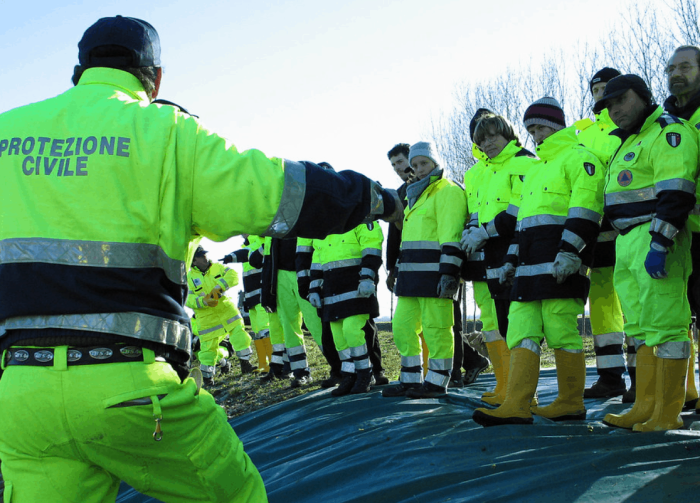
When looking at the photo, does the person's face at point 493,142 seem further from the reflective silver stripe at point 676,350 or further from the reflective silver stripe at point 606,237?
the reflective silver stripe at point 676,350

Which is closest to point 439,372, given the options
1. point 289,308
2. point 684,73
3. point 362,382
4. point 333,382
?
point 362,382

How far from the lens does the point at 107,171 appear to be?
187 centimetres

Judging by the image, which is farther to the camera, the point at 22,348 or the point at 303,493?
the point at 303,493

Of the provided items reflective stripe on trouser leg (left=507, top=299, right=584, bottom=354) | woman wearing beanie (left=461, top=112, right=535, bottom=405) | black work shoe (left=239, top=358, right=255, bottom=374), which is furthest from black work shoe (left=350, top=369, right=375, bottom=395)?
black work shoe (left=239, top=358, right=255, bottom=374)

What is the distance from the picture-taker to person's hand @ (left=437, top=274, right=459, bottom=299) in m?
5.49

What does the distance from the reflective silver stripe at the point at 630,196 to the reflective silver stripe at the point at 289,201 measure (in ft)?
8.23

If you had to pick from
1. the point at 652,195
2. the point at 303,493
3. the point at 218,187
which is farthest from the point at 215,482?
the point at 652,195

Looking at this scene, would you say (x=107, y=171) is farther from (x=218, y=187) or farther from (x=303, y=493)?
(x=303, y=493)

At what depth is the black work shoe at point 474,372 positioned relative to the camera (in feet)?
22.5

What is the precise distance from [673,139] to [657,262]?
0.71 metres

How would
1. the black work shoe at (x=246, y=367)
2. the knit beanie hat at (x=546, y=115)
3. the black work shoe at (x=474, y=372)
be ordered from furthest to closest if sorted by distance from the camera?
the black work shoe at (x=246, y=367)
the black work shoe at (x=474, y=372)
the knit beanie hat at (x=546, y=115)

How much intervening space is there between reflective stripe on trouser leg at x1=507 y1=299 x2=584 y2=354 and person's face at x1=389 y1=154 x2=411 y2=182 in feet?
9.66

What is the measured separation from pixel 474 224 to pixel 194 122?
3.86 meters

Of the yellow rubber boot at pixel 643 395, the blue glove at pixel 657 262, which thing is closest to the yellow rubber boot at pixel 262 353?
the yellow rubber boot at pixel 643 395
